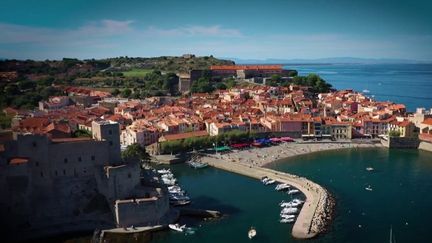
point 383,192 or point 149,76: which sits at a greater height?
point 149,76

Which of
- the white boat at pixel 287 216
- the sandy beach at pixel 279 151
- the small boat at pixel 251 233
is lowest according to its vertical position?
the small boat at pixel 251 233

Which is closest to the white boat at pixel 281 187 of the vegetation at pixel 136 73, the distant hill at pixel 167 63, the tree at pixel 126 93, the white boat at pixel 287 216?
the white boat at pixel 287 216

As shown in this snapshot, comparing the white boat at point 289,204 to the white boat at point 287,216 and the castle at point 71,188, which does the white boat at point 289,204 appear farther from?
the castle at point 71,188

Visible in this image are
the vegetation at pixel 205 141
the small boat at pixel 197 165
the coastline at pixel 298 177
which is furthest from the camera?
the vegetation at pixel 205 141

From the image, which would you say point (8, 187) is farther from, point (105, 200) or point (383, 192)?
point (383, 192)

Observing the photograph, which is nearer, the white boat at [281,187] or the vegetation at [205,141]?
the white boat at [281,187]

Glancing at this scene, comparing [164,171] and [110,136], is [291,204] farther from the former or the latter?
[164,171]

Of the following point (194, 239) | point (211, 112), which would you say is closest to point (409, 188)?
point (194, 239)

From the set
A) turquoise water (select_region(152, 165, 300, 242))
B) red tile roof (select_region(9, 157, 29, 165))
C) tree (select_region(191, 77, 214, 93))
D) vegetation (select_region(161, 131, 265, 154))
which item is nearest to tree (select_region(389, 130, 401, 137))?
vegetation (select_region(161, 131, 265, 154))

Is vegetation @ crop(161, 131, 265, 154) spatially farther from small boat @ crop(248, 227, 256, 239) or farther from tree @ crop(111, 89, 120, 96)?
tree @ crop(111, 89, 120, 96)
